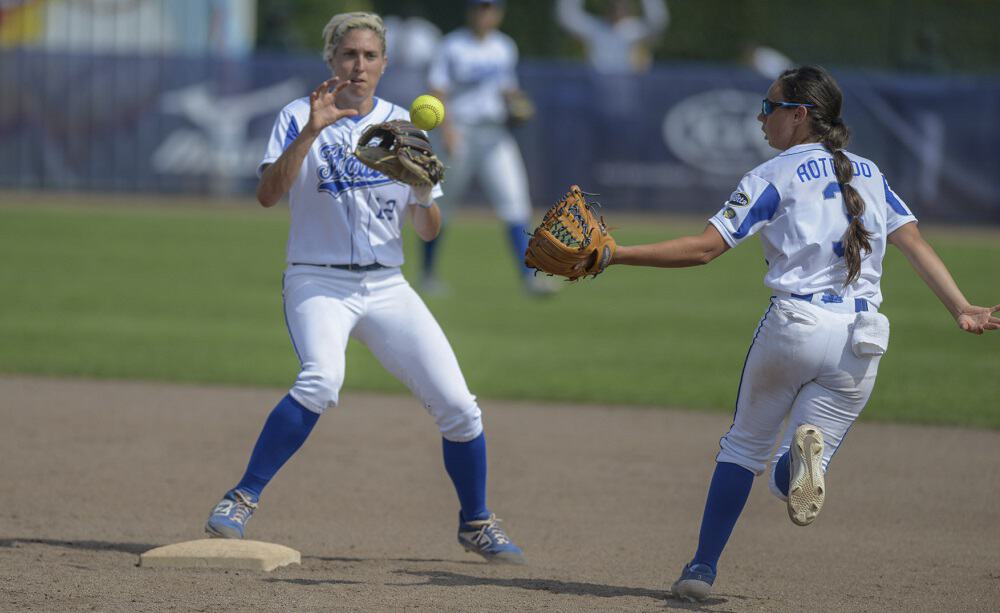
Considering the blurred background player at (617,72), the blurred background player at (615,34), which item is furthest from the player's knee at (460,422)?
the blurred background player at (615,34)

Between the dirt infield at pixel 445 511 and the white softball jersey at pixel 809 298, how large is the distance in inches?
24.4

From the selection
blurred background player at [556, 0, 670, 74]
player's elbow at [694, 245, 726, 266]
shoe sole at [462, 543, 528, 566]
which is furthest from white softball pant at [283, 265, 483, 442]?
blurred background player at [556, 0, 670, 74]

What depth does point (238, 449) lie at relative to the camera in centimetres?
643

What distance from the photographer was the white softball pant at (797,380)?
3.95 metres

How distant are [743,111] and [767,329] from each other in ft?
46.6

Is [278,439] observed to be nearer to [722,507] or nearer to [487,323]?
[722,507]

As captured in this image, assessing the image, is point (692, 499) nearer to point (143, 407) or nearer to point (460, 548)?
point (460, 548)

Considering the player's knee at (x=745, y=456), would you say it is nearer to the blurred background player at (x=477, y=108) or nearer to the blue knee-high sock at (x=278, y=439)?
the blue knee-high sock at (x=278, y=439)

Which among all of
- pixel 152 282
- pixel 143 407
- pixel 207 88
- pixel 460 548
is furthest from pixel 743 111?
pixel 460 548

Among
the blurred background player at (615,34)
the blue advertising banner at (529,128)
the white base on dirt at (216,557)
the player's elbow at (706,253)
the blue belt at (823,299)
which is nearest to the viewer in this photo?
the player's elbow at (706,253)

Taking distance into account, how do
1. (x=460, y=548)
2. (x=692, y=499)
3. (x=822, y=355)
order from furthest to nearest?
1. (x=692, y=499)
2. (x=460, y=548)
3. (x=822, y=355)

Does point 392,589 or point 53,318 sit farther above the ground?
point 392,589

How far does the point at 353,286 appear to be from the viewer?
4668 millimetres

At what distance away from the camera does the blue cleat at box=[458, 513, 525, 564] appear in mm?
4688
